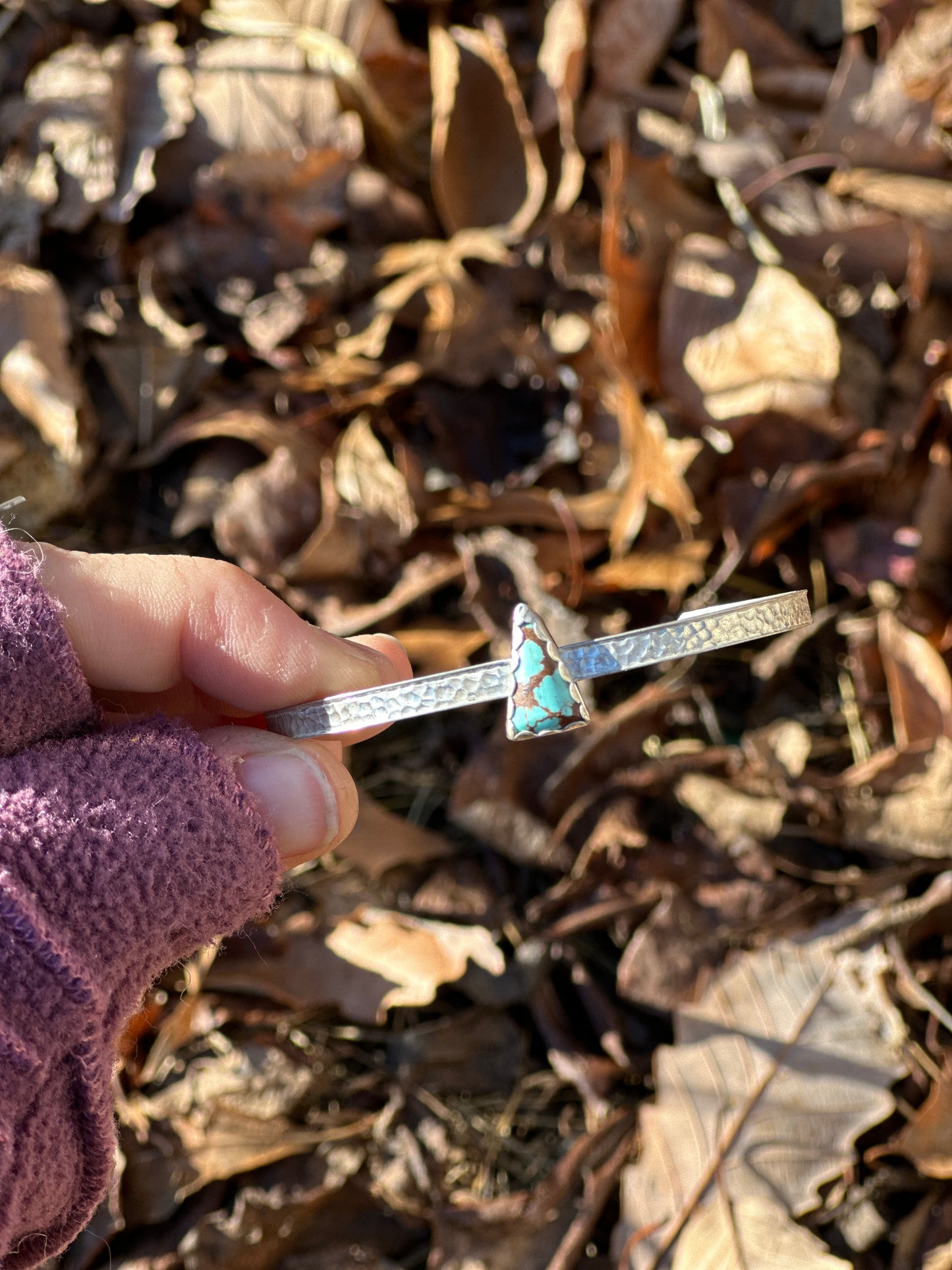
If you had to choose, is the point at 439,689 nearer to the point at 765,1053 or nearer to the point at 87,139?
the point at 765,1053

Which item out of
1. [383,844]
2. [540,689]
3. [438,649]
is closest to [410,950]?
[383,844]

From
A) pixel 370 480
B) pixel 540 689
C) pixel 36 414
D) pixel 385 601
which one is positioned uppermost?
pixel 540 689

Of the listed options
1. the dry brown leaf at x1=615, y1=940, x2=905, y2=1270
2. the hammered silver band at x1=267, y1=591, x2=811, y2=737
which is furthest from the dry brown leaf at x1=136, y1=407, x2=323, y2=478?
the dry brown leaf at x1=615, y1=940, x2=905, y2=1270

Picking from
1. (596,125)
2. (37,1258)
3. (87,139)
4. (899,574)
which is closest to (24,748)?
(37,1258)

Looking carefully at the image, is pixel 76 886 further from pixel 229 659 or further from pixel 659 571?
pixel 659 571

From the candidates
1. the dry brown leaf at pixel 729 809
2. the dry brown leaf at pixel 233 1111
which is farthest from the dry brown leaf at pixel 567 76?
the dry brown leaf at pixel 233 1111

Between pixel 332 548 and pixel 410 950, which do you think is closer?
pixel 410 950
